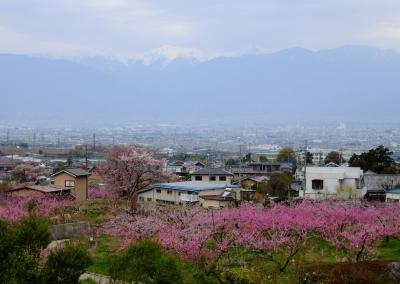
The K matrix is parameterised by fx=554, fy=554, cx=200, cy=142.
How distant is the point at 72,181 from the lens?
107ft

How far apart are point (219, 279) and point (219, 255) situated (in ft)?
14.2

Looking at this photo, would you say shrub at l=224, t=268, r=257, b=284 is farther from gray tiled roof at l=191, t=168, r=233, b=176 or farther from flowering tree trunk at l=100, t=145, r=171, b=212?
gray tiled roof at l=191, t=168, r=233, b=176

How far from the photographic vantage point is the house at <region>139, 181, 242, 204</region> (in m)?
Answer: 31.8

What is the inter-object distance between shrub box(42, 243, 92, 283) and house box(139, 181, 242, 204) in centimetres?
2140

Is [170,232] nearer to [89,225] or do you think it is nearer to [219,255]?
[219,255]

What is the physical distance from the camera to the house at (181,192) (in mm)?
31750

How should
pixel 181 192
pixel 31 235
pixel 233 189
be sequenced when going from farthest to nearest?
1. pixel 233 189
2. pixel 181 192
3. pixel 31 235

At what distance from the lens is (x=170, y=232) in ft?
56.9

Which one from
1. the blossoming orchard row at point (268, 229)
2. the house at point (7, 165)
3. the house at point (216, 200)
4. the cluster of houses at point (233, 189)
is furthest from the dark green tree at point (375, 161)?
the house at point (7, 165)

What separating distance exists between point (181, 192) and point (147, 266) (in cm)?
2239

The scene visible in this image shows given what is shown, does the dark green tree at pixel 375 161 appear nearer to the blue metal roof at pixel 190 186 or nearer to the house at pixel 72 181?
the blue metal roof at pixel 190 186

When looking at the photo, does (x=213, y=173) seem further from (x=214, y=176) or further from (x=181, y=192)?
(x=181, y=192)

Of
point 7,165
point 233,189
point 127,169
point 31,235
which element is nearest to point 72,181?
point 127,169

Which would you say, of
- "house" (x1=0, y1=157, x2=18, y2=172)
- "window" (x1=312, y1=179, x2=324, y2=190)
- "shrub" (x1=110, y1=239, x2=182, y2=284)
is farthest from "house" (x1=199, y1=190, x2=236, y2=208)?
"house" (x1=0, y1=157, x2=18, y2=172)
